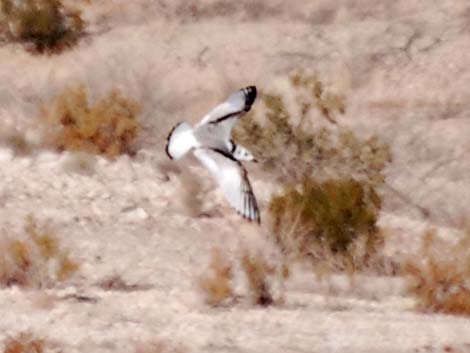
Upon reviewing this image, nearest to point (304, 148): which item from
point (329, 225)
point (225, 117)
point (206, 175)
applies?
point (206, 175)

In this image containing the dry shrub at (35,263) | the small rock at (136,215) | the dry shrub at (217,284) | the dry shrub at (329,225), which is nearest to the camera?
the dry shrub at (217,284)

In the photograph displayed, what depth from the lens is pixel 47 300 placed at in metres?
11.1

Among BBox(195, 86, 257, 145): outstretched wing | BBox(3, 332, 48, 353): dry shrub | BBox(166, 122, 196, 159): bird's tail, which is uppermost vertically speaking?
BBox(195, 86, 257, 145): outstretched wing

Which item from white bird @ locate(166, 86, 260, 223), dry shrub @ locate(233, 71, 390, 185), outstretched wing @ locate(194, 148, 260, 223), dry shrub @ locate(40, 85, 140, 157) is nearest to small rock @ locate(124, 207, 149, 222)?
dry shrub @ locate(40, 85, 140, 157)

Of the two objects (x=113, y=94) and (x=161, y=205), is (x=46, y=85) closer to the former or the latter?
(x=113, y=94)

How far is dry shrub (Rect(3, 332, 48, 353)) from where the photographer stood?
9383 millimetres

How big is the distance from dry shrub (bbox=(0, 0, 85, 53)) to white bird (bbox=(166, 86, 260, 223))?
10225 millimetres

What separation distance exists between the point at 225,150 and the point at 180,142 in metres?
0.47

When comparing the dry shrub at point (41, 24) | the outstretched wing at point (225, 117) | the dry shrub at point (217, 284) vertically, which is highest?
the dry shrub at point (41, 24)

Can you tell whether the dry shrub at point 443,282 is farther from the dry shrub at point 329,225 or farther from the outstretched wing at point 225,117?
the outstretched wing at point 225,117

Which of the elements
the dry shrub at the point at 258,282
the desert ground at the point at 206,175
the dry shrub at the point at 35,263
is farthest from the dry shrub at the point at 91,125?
the dry shrub at the point at 258,282

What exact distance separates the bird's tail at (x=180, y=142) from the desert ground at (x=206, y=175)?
3.83 ft

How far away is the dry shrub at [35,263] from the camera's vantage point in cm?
1161

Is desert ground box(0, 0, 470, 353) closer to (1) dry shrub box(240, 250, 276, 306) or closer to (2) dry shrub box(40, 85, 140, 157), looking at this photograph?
(1) dry shrub box(240, 250, 276, 306)
